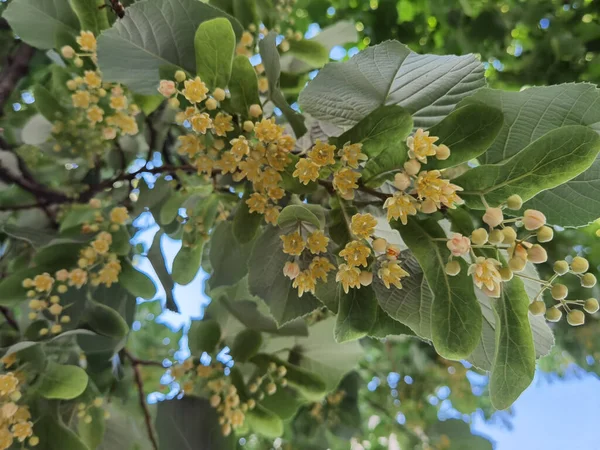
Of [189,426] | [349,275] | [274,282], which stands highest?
[349,275]

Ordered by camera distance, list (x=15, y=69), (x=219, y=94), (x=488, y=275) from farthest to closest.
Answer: (x=15, y=69)
(x=219, y=94)
(x=488, y=275)

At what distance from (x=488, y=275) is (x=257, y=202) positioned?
25cm

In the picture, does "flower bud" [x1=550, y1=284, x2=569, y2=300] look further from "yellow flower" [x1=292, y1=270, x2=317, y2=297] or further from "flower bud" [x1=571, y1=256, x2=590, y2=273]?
"yellow flower" [x1=292, y1=270, x2=317, y2=297]

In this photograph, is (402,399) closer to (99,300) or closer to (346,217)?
(99,300)

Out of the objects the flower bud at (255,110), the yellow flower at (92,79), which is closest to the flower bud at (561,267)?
the flower bud at (255,110)

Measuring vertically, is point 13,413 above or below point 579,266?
below

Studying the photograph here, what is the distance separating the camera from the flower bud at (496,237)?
42 cm

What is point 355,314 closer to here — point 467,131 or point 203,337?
point 467,131

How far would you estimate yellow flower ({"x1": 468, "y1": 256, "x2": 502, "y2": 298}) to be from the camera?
42cm

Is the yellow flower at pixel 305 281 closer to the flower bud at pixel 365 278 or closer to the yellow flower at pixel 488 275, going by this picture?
the flower bud at pixel 365 278

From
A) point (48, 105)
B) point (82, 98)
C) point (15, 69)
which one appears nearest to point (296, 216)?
point (82, 98)

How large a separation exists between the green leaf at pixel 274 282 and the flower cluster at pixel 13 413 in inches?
12.3

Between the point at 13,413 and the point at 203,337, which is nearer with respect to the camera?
the point at 13,413

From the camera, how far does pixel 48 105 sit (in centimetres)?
88
